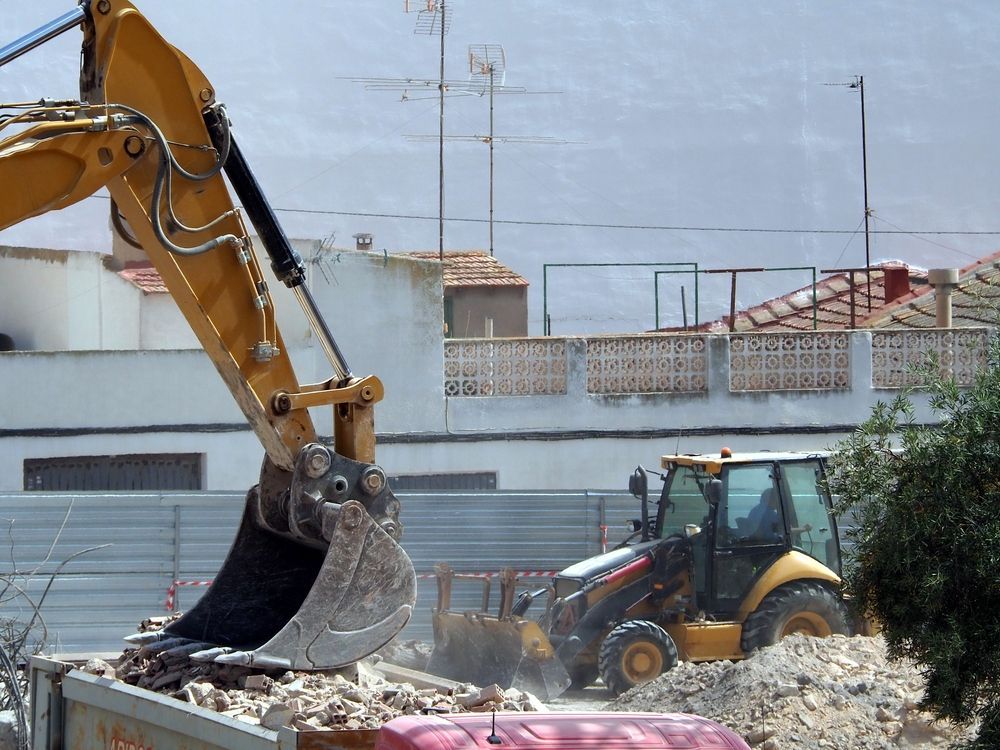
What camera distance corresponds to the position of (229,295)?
314 inches

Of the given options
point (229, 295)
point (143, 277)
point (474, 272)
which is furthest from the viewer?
point (474, 272)

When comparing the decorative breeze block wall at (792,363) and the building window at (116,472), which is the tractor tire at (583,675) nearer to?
the building window at (116,472)

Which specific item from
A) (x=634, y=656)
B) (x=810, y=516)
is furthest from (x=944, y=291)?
(x=634, y=656)

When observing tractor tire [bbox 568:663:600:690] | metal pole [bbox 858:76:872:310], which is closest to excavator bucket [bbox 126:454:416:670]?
tractor tire [bbox 568:663:600:690]

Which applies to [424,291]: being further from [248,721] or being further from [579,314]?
[248,721]

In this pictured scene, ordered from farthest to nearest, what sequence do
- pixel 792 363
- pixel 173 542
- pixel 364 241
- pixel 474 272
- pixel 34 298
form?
pixel 364 241 → pixel 474 272 → pixel 34 298 → pixel 792 363 → pixel 173 542

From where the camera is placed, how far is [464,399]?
1962 cm

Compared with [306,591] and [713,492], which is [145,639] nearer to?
[306,591]

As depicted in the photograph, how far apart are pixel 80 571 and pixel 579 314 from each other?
599 inches

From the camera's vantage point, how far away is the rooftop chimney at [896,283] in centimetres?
2688

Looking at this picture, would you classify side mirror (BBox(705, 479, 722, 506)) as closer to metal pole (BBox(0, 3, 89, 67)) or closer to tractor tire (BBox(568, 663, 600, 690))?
tractor tire (BBox(568, 663, 600, 690))

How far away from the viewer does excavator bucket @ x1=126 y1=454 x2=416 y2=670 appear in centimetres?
735

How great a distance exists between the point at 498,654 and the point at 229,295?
5.43m

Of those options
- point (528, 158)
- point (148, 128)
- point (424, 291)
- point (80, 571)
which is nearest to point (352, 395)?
point (148, 128)
